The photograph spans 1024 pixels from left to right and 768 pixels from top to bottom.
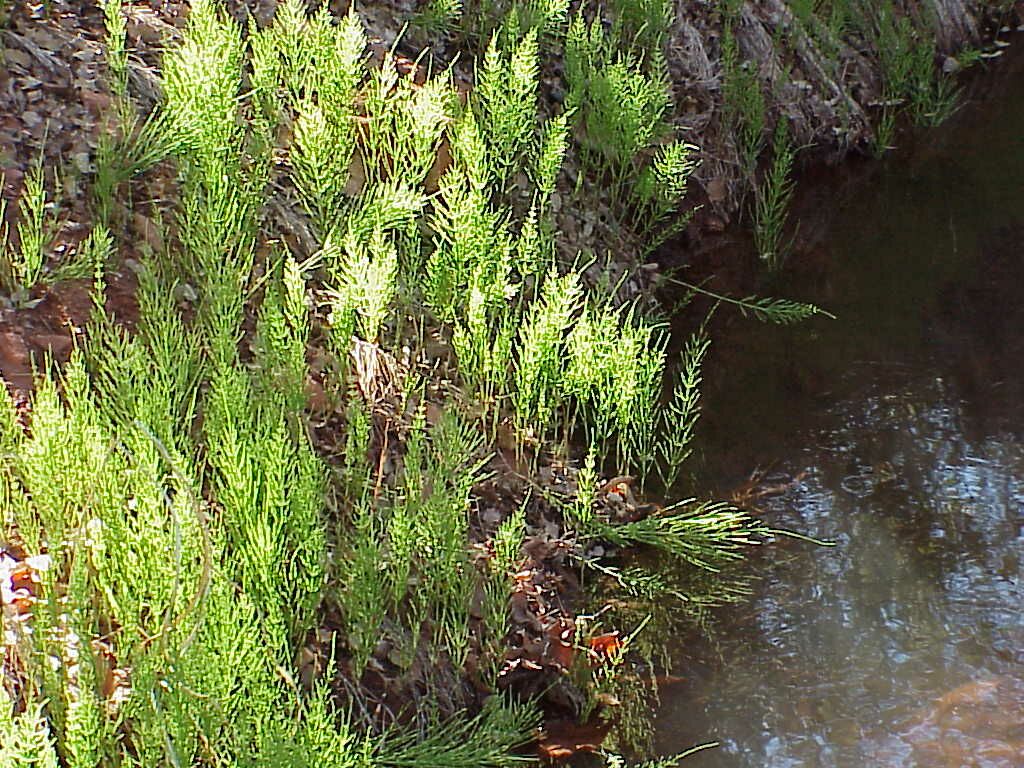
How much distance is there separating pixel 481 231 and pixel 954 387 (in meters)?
1.77

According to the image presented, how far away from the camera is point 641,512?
3.71m

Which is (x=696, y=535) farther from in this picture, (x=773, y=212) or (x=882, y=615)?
(x=773, y=212)

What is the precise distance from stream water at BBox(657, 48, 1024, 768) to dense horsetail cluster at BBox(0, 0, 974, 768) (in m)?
0.19

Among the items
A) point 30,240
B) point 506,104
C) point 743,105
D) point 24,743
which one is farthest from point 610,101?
point 24,743

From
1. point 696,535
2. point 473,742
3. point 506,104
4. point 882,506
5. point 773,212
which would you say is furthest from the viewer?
point 773,212

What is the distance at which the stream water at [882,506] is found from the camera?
2975 mm

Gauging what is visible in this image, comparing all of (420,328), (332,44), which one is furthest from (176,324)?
(332,44)

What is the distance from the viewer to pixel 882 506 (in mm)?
3744

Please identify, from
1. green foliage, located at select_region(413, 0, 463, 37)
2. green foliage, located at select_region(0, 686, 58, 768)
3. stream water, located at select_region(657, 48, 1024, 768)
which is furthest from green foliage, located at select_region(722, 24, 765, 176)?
green foliage, located at select_region(0, 686, 58, 768)

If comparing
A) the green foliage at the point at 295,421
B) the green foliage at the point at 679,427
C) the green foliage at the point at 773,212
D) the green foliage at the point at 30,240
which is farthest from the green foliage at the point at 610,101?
the green foliage at the point at 30,240

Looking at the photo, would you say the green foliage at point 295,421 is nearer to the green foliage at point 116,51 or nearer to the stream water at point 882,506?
the green foliage at point 116,51

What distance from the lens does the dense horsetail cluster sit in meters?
2.35

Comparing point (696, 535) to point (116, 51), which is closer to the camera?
point (116, 51)

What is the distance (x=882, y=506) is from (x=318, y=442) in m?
1.61
